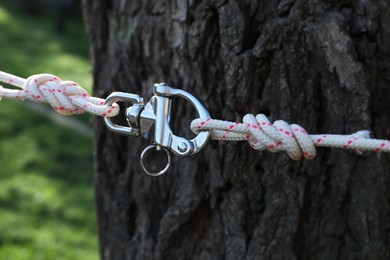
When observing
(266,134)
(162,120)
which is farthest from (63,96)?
(266,134)

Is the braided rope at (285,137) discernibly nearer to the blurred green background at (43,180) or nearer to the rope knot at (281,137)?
the rope knot at (281,137)

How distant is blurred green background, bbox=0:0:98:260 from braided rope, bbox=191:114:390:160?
194cm

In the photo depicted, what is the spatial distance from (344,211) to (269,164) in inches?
7.5

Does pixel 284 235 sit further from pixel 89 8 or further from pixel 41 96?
pixel 89 8

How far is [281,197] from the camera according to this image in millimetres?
1384

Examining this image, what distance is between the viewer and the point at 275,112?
1361mm

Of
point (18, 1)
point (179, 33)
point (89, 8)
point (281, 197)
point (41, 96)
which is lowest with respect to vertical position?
point (281, 197)

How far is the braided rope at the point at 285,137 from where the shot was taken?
3.88ft

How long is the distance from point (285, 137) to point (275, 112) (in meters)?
0.18

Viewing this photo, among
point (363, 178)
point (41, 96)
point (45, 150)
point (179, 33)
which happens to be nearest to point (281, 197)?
point (363, 178)

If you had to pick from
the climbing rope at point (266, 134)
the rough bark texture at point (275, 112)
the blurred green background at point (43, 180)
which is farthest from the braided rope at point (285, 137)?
the blurred green background at point (43, 180)

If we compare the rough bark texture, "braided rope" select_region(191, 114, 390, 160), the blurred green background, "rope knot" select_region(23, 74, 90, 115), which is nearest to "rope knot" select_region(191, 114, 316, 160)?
"braided rope" select_region(191, 114, 390, 160)

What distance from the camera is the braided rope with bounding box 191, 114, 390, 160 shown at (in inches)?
46.5

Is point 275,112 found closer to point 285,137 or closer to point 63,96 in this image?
point 285,137
